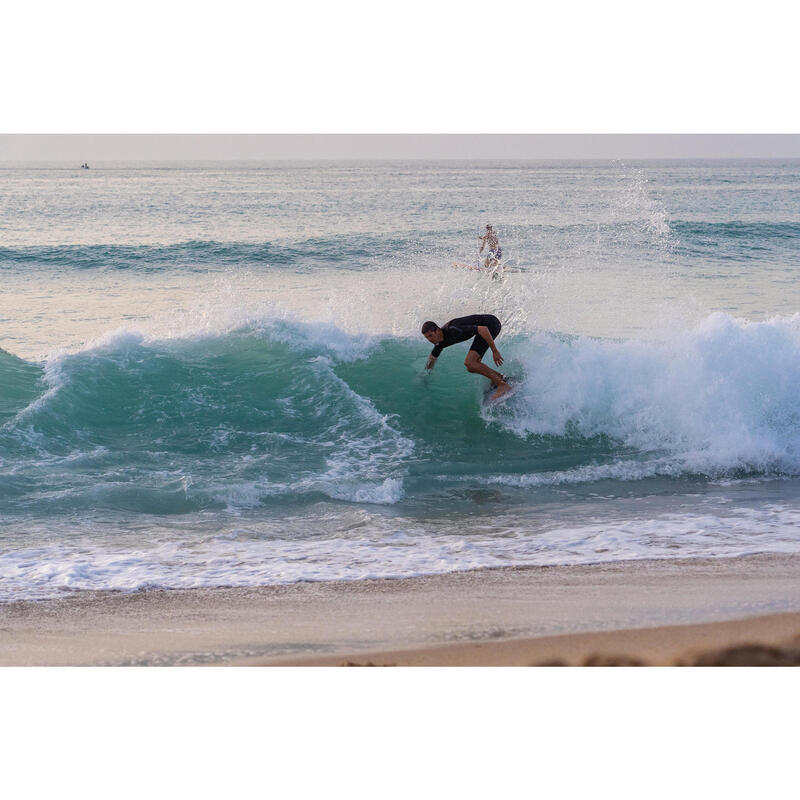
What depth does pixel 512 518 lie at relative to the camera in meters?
6.20

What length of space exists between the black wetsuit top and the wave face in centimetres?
87

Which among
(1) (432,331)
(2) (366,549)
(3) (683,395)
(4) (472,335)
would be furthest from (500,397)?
(2) (366,549)

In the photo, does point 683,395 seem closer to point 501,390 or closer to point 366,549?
point 501,390

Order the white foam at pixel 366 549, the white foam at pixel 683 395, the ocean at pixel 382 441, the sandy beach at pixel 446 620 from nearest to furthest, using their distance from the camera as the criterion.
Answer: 1. the sandy beach at pixel 446 620
2. the white foam at pixel 366 549
3. the ocean at pixel 382 441
4. the white foam at pixel 683 395

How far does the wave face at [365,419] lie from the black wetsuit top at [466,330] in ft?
2.84

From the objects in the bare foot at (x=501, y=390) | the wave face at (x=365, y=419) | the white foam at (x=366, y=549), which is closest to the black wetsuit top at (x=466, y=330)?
the bare foot at (x=501, y=390)

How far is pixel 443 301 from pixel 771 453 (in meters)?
5.95

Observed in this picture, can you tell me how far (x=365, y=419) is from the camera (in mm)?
8820

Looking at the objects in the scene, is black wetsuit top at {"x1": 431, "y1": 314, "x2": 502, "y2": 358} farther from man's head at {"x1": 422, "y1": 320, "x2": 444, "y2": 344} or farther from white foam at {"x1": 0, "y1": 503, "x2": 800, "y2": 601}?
white foam at {"x1": 0, "y1": 503, "x2": 800, "y2": 601}

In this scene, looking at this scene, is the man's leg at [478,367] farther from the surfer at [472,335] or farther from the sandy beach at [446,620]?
the sandy beach at [446,620]

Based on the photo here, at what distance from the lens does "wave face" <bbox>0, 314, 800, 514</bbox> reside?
7.14 metres

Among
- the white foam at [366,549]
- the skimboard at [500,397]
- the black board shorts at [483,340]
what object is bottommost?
the white foam at [366,549]

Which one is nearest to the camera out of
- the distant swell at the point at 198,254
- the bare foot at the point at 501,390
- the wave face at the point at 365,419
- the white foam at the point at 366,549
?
the white foam at the point at 366,549

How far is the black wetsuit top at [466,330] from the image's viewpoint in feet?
26.9
